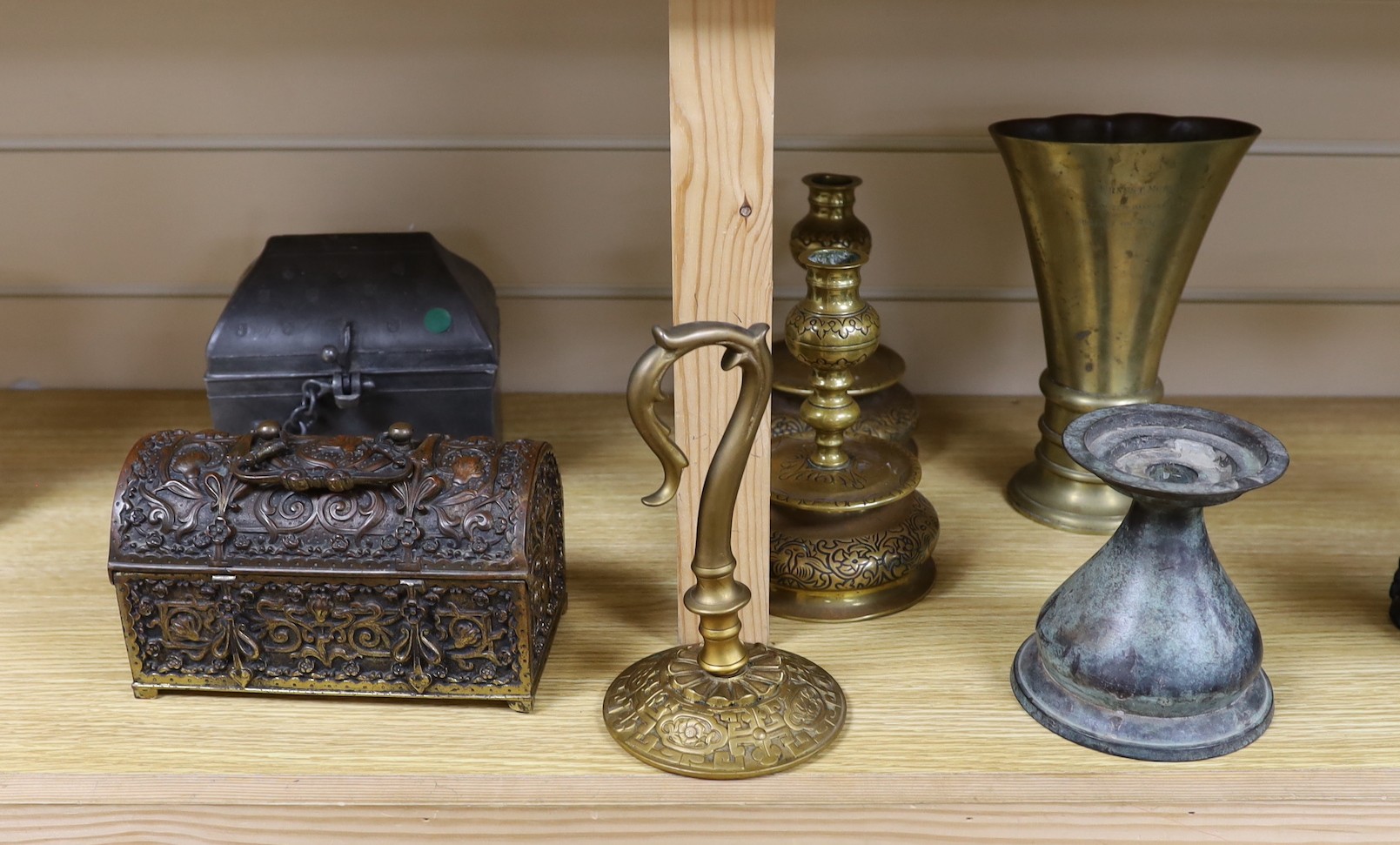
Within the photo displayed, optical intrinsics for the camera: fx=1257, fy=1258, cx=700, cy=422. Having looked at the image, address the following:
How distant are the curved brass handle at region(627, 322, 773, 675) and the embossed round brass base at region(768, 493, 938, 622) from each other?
156 millimetres

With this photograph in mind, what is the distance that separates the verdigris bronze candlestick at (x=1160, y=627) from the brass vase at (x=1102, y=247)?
0.72ft

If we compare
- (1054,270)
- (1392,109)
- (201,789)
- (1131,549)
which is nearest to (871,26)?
(1054,270)

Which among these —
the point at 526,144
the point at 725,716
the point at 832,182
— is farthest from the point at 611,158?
the point at 725,716

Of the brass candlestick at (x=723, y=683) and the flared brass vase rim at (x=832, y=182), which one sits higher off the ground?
the flared brass vase rim at (x=832, y=182)

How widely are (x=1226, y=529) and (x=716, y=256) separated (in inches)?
25.3

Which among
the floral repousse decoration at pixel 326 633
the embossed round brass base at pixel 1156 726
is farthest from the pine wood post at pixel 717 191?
the embossed round brass base at pixel 1156 726

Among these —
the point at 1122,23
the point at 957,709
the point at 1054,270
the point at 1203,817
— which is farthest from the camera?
the point at 1122,23

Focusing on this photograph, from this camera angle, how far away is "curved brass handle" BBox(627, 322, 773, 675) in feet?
2.68

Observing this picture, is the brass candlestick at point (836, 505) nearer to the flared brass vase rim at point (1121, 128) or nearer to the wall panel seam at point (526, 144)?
the flared brass vase rim at point (1121, 128)

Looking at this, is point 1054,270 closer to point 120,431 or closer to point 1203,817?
point 1203,817

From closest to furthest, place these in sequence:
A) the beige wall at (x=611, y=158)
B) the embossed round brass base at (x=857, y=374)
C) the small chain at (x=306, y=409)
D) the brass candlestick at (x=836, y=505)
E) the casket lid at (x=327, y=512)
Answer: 1. the casket lid at (x=327, y=512)
2. the brass candlestick at (x=836, y=505)
3. the small chain at (x=306, y=409)
4. the embossed round brass base at (x=857, y=374)
5. the beige wall at (x=611, y=158)

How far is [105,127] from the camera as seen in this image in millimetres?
1500

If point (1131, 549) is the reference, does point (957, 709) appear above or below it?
below

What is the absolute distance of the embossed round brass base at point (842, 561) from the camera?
1077mm
